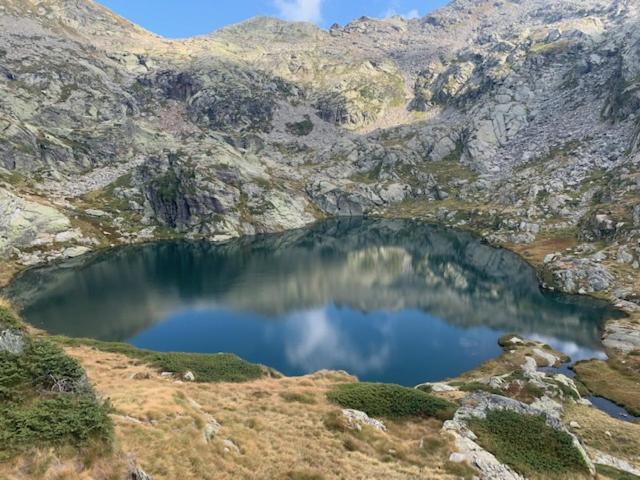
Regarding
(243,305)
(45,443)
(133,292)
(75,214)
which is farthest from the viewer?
(75,214)

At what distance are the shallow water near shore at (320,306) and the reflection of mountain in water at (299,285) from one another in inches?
13.4

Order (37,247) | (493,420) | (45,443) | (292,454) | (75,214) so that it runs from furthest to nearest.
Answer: (75,214) → (37,247) → (493,420) → (292,454) → (45,443)

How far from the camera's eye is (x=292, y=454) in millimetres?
24234

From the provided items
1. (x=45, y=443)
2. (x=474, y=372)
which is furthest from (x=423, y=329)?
(x=45, y=443)

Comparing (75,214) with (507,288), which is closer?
(507,288)

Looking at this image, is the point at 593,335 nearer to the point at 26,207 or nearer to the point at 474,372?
the point at 474,372

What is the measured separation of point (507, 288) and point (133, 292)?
92.6 metres

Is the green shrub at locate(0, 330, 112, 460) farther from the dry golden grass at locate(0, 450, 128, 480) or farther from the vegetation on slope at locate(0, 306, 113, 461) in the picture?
the dry golden grass at locate(0, 450, 128, 480)

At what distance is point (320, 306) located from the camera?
100 m

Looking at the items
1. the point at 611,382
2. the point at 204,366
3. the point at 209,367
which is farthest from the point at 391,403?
the point at 611,382

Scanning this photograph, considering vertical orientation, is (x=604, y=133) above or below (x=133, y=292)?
Result: above

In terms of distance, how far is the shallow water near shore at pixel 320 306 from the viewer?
7325 centimetres

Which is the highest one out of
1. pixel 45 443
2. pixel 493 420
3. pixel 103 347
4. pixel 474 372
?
pixel 45 443

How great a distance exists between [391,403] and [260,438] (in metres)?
13.0
